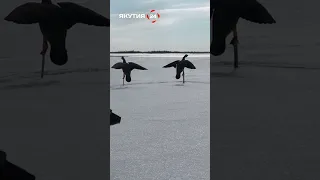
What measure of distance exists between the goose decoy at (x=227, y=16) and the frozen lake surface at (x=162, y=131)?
1.77 ft

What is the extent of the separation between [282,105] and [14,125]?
1.34 metres

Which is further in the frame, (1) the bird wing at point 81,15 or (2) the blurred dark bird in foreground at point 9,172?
(1) the bird wing at point 81,15

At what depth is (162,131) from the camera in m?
2.07

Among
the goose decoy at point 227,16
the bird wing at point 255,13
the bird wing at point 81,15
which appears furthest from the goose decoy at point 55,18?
the bird wing at point 255,13

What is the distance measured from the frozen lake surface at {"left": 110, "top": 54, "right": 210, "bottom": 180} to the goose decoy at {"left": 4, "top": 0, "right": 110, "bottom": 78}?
0.59 meters

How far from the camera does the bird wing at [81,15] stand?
138cm

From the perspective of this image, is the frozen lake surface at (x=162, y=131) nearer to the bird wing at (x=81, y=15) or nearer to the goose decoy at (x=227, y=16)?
the goose decoy at (x=227, y=16)

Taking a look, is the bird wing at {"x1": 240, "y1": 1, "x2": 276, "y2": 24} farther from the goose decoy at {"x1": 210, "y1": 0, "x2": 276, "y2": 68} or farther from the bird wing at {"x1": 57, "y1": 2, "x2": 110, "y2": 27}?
the bird wing at {"x1": 57, "y1": 2, "x2": 110, "y2": 27}

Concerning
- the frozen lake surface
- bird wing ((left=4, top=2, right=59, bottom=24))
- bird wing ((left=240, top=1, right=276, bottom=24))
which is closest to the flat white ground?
bird wing ((left=4, top=2, right=59, bottom=24))

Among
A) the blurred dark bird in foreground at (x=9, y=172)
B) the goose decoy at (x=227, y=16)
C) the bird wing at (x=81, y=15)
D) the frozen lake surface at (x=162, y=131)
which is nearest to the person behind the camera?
the blurred dark bird in foreground at (x=9, y=172)

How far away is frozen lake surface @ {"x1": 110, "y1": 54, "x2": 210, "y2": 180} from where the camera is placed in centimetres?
158

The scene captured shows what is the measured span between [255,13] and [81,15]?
2.37 ft

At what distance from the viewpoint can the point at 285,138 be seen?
155cm

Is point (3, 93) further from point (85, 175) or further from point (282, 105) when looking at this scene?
point (282, 105)
